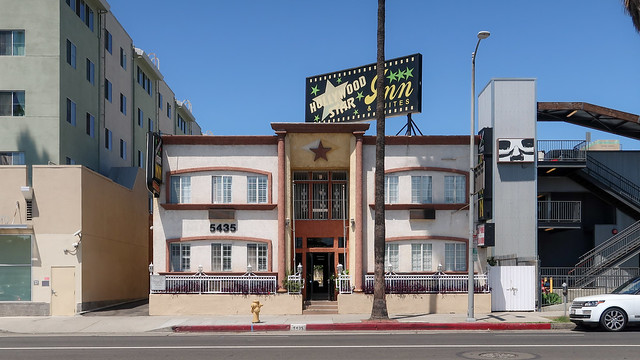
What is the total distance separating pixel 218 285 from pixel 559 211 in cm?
1756

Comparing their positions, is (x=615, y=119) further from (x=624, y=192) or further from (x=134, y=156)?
(x=134, y=156)

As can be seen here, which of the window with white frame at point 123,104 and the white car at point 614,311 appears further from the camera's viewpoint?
the window with white frame at point 123,104

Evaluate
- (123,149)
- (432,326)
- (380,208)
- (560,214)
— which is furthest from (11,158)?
(560,214)

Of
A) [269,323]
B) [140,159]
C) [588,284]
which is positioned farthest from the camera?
[140,159]

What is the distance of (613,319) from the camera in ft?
62.7

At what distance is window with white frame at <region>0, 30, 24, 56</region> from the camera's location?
29.9 meters

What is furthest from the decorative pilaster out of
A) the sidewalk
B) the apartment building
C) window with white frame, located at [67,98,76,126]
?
window with white frame, located at [67,98,76,126]

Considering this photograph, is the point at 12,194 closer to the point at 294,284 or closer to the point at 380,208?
the point at 294,284

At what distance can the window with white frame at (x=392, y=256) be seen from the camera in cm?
2683

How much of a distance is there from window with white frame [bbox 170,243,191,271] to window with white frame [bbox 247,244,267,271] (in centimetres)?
245

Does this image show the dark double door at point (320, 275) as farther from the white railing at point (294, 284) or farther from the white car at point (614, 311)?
the white car at point (614, 311)

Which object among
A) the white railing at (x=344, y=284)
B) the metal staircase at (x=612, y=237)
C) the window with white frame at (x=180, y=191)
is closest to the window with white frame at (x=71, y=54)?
the window with white frame at (x=180, y=191)

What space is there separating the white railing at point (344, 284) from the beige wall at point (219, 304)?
5.36 ft

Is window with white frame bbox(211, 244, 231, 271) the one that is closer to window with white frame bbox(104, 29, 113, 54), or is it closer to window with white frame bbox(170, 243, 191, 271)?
window with white frame bbox(170, 243, 191, 271)
